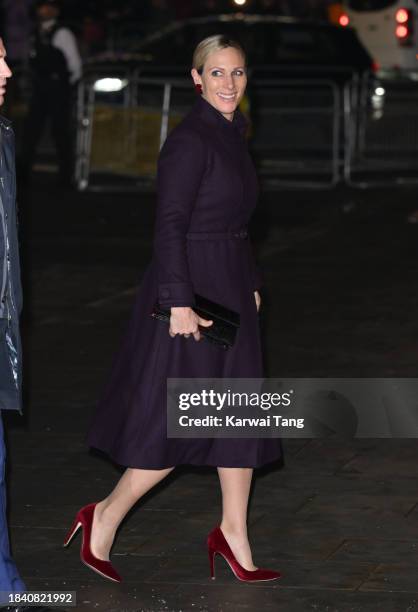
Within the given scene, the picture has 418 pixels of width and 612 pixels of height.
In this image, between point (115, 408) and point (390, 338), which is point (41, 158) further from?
point (115, 408)

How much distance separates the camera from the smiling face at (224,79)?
6043 mm

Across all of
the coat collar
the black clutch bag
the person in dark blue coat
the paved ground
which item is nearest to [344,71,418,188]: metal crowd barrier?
the paved ground

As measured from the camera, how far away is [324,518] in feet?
22.7

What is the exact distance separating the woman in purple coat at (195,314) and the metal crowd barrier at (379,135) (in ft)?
42.2

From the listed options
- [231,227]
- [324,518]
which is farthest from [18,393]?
[324,518]

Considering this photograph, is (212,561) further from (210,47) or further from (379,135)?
(379,135)

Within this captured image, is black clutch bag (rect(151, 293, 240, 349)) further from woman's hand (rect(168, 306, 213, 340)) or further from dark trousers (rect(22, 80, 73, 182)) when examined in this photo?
dark trousers (rect(22, 80, 73, 182))

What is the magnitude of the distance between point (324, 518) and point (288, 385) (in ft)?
7.94

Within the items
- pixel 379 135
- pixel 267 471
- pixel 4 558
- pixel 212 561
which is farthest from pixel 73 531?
pixel 379 135

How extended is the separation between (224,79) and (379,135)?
44.4ft

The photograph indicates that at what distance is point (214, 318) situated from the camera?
234 inches

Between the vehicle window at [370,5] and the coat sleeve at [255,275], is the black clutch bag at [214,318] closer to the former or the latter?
the coat sleeve at [255,275]

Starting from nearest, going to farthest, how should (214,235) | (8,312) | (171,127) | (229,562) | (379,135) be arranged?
(8,312) → (214,235) → (229,562) → (171,127) → (379,135)

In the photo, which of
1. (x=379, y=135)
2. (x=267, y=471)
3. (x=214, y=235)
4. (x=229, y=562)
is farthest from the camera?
(x=379, y=135)
